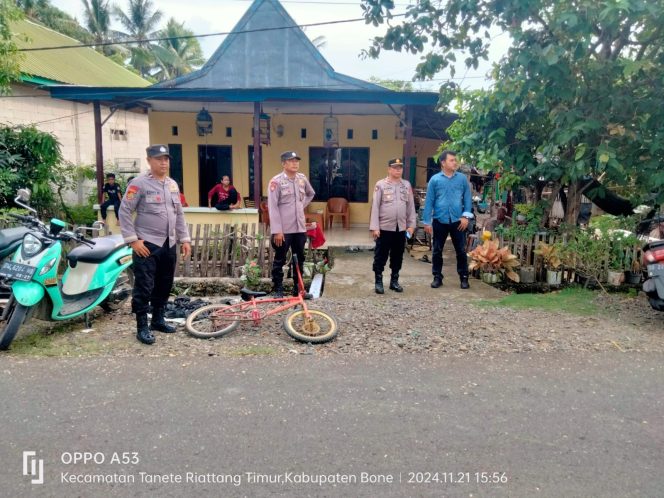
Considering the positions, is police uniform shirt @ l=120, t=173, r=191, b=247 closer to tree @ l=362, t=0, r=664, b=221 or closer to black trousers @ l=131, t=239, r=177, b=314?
black trousers @ l=131, t=239, r=177, b=314

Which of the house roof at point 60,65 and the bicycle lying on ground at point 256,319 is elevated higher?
the house roof at point 60,65

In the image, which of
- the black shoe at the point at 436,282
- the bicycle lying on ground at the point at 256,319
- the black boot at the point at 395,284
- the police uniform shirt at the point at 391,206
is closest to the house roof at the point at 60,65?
the police uniform shirt at the point at 391,206

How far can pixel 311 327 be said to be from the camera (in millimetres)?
5031

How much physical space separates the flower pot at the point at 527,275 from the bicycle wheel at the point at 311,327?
359 cm

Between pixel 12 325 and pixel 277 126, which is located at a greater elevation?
pixel 277 126

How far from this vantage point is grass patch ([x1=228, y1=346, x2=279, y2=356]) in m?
4.59

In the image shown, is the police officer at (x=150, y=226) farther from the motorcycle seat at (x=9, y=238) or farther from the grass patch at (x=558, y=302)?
the grass patch at (x=558, y=302)

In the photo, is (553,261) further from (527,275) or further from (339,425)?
(339,425)

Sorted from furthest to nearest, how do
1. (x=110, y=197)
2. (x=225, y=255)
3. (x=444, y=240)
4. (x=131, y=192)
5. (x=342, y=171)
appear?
(x=342, y=171), (x=110, y=197), (x=225, y=255), (x=444, y=240), (x=131, y=192)

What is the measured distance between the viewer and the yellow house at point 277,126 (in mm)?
11219

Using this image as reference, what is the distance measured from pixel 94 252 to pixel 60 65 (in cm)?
1543

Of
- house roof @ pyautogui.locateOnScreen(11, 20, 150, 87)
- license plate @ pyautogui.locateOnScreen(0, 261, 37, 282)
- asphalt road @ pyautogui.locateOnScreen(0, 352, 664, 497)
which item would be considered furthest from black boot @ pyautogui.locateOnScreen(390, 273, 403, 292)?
house roof @ pyautogui.locateOnScreen(11, 20, 150, 87)

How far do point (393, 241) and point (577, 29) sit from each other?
3.29 m

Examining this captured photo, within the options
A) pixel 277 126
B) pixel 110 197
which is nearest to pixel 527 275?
pixel 277 126
